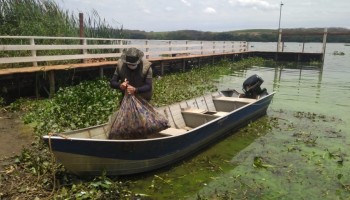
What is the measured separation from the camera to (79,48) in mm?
13648

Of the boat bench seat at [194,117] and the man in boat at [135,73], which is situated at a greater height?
the man in boat at [135,73]

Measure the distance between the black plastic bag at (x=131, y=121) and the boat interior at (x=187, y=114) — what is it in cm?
54

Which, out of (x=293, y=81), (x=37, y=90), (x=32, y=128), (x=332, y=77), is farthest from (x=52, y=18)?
(x=332, y=77)

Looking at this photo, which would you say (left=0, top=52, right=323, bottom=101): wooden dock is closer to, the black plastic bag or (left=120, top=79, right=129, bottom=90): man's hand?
(left=120, top=79, right=129, bottom=90): man's hand

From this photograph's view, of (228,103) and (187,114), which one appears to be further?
(228,103)

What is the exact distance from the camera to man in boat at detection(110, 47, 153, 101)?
673cm

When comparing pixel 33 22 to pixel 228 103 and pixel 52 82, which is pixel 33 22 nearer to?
pixel 52 82

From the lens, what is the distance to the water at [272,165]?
21.1ft

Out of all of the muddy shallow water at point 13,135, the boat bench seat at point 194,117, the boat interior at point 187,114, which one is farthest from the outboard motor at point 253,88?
the muddy shallow water at point 13,135

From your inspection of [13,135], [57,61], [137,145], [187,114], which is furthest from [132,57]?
[57,61]

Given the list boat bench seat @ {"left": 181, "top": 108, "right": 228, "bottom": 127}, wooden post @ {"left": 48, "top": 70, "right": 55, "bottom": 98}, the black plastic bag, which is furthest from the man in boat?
wooden post @ {"left": 48, "top": 70, "right": 55, "bottom": 98}

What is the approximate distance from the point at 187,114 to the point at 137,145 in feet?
11.5

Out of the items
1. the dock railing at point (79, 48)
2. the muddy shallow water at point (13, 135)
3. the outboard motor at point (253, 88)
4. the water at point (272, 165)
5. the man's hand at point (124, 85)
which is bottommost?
the water at point (272, 165)

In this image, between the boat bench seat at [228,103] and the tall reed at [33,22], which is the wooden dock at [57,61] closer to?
the tall reed at [33,22]
